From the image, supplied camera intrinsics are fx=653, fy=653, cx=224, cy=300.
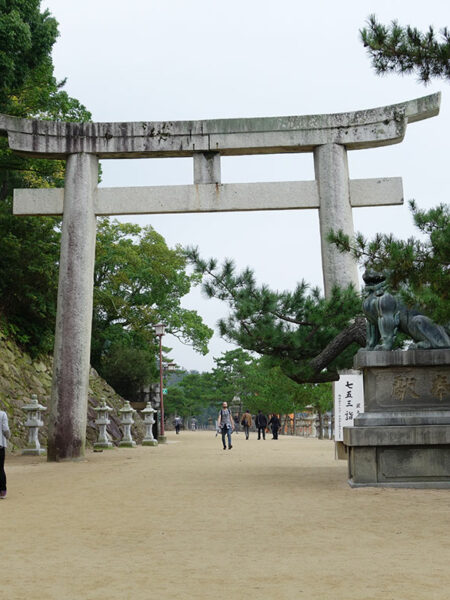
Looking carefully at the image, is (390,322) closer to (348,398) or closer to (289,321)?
(289,321)

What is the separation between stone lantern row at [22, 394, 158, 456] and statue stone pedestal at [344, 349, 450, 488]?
9915 mm

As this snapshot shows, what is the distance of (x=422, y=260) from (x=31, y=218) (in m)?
13.6

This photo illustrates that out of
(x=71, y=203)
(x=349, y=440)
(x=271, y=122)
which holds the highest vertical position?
(x=271, y=122)

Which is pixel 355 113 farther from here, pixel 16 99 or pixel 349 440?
pixel 16 99

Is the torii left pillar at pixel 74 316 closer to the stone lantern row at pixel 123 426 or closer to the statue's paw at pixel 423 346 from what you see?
the stone lantern row at pixel 123 426

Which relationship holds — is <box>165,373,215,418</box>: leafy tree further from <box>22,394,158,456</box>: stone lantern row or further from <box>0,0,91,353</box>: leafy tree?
<box>0,0,91,353</box>: leafy tree

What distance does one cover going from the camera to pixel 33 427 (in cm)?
1620

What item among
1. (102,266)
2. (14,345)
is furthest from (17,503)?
(102,266)

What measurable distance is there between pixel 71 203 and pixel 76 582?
10854 millimetres

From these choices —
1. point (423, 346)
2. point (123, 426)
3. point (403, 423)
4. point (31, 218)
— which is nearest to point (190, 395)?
point (123, 426)

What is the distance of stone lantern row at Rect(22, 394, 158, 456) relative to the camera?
1608cm

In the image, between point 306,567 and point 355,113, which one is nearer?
point 306,567

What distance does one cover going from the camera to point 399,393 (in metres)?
8.44

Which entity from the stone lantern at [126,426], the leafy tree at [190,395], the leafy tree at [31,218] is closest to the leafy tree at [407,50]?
the leafy tree at [31,218]
